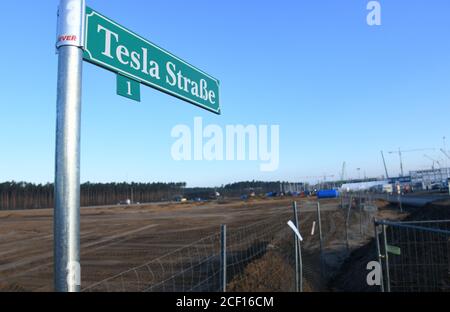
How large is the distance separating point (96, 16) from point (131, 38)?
1.11 feet

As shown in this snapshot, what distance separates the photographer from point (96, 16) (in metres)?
2.73

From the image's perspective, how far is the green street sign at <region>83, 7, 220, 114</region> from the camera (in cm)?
271

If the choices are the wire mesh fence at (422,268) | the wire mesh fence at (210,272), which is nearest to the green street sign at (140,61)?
the wire mesh fence at (210,272)

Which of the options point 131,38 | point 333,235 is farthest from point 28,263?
point 131,38

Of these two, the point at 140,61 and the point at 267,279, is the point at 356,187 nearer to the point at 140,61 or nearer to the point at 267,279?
the point at 267,279

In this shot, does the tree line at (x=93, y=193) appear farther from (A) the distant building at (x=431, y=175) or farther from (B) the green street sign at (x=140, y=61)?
(B) the green street sign at (x=140, y=61)

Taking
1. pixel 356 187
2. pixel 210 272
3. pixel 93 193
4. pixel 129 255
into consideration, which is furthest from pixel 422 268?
pixel 93 193

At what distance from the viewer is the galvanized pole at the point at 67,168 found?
2.32m

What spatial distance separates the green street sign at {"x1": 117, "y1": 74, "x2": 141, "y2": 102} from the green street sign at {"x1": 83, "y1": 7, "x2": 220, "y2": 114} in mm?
25

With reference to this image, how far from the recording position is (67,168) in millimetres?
2344

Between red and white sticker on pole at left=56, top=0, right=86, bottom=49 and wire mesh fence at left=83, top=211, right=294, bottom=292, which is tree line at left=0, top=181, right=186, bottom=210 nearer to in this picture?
wire mesh fence at left=83, top=211, right=294, bottom=292

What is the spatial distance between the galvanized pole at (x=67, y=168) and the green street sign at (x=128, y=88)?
387 mm

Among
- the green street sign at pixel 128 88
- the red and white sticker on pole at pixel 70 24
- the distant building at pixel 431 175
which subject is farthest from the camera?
the distant building at pixel 431 175

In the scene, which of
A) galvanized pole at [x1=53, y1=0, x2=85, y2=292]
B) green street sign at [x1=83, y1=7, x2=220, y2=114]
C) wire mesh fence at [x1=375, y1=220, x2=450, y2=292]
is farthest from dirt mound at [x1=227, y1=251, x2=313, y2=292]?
galvanized pole at [x1=53, y1=0, x2=85, y2=292]
